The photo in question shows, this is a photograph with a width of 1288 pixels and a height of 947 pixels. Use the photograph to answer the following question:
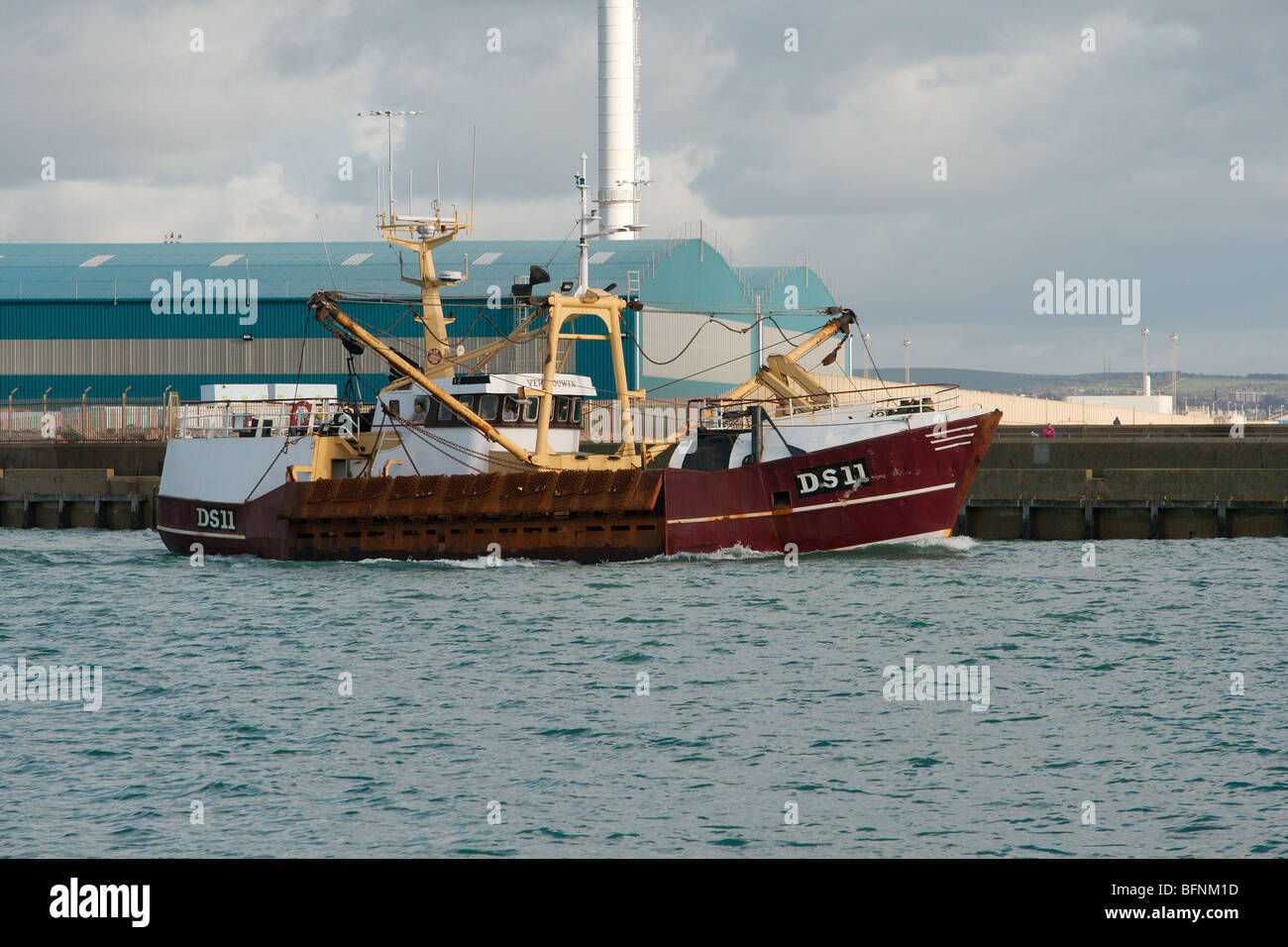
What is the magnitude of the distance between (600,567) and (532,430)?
506 cm

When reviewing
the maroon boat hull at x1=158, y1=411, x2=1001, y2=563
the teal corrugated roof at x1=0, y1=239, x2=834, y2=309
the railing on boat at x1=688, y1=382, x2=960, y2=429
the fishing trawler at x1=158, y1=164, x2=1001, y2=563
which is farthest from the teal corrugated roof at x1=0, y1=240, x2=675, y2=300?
the maroon boat hull at x1=158, y1=411, x2=1001, y2=563

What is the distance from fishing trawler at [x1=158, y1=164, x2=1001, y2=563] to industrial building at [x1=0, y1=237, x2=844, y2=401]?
24364 mm

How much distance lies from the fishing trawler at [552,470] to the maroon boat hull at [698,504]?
0.04 meters

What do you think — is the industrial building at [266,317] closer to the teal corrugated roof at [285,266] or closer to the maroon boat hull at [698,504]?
the teal corrugated roof at [285,266]

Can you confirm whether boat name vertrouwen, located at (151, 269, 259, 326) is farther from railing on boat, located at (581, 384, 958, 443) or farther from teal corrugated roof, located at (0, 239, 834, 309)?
railing on boat, located at (581, 384, 958, 443)

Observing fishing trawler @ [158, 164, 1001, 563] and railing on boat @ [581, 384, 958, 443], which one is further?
railing on boat @ [581, 384, 958, 443]

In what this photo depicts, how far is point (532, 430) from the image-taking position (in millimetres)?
34812

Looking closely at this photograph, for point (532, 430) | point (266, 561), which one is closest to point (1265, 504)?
point (532, 430)

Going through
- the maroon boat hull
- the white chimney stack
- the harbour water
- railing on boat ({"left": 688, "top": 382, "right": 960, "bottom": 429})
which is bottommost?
the harbour water

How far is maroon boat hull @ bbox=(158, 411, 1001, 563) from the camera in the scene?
101 ft

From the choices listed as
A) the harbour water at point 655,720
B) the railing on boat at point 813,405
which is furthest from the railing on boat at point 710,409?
the harbour water at point 655,720

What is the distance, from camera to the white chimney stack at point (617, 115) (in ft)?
256

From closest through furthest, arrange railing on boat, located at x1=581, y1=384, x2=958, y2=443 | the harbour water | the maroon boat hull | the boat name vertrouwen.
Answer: the harbour water < the maroon boat hull < railing on boat, located at x1=581, y1=384, x2=958, y2=443 < the boat name vertrouwen

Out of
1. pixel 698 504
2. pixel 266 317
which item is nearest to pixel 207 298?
pixel 266 317
